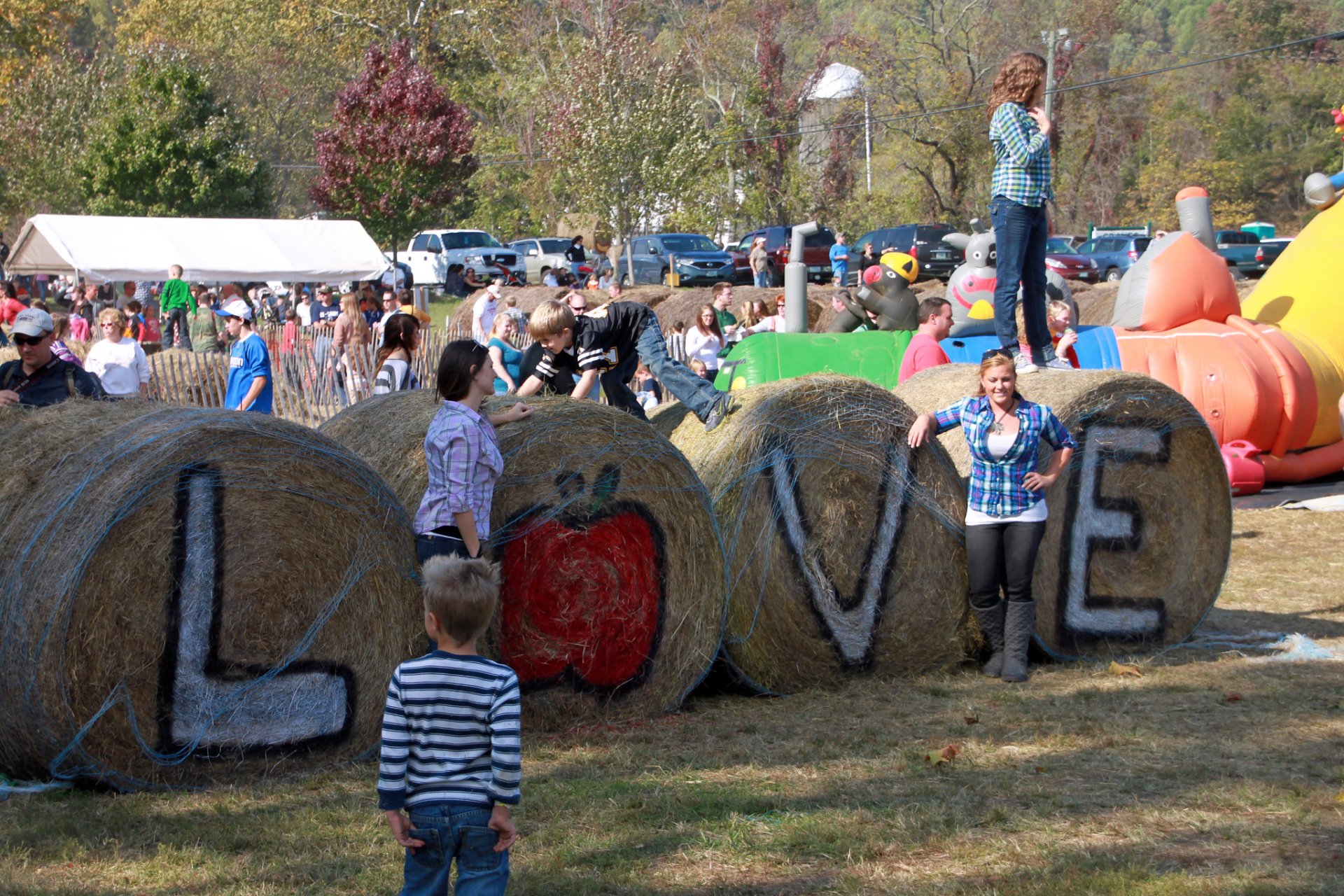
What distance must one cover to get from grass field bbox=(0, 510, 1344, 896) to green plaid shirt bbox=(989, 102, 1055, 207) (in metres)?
2.91

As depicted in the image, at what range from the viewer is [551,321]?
7.27 meters

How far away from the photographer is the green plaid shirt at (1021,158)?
26.0 ft

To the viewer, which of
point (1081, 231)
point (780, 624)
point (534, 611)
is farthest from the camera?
point (1081, 231)

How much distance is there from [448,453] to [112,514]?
131 cm

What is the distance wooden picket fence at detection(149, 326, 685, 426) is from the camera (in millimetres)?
15281

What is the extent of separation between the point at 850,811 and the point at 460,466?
208cm

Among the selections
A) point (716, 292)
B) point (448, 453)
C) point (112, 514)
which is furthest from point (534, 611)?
point (716, 292)

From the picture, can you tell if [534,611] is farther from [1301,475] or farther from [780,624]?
[1301,475]

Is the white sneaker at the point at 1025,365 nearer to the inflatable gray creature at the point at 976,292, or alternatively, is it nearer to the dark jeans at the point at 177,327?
the inflatable gray creature at the point at 976,292

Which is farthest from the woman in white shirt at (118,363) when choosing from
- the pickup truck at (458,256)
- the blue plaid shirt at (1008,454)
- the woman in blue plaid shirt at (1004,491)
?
the pickup truck at (458,256)

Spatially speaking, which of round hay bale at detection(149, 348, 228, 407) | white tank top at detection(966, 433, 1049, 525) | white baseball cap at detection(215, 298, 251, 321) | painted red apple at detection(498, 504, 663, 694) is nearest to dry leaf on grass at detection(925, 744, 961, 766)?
painted red apple at detection(498, 504, 663, 694)

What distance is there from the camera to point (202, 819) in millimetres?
4949

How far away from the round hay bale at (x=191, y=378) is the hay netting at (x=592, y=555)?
380 inches

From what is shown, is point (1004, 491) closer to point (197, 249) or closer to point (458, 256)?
point (197, 249)
